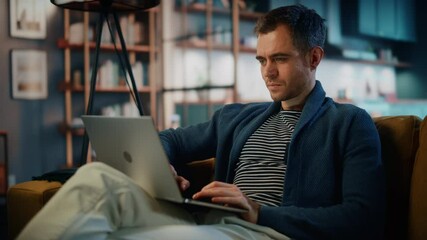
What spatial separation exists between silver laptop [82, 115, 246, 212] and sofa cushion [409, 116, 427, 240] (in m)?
0.47

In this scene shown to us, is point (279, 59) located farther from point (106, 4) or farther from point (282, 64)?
point (106, 4)

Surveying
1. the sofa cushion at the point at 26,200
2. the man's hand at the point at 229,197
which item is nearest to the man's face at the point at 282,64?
the man's hand at the point at 229,197

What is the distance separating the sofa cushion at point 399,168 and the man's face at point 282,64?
0.31 m

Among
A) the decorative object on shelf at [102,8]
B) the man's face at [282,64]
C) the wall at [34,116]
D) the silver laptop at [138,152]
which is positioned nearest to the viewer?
the silver laptop at [138,152]

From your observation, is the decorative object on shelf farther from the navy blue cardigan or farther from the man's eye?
the man's eye

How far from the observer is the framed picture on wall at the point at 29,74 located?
4438mm

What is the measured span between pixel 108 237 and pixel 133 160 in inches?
11.0

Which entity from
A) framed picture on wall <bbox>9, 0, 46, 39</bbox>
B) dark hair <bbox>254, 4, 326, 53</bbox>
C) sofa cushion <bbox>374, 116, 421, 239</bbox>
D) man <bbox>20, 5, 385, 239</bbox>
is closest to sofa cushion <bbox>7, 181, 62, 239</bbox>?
man <bbox>20, 5, 385, 239</bbox>

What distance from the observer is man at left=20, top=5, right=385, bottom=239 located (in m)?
1.06

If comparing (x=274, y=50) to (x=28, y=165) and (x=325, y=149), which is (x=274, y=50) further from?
(x=28, y=165)

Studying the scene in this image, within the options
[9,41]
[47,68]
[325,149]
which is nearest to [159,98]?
[47,68]

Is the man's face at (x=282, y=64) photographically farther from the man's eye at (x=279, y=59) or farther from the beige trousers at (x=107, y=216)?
the beige trousers at (x=107, y=216)

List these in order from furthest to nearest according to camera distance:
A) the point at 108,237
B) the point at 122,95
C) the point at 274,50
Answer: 1. the point at 122,95
2. the point at 274,50
3. the point at 108,237

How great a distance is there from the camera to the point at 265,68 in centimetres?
152
